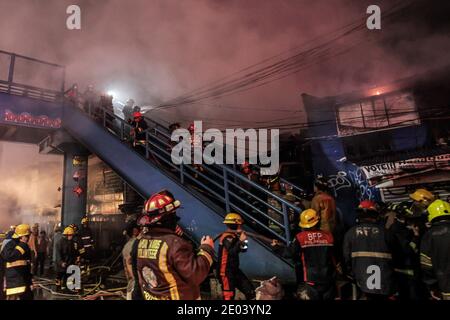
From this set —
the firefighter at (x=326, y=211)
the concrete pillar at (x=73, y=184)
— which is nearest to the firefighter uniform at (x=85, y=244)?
the concrete pillar at (x=73, y=184)

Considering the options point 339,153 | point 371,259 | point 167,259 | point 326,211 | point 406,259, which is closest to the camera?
point 167,259

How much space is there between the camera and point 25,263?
5750mm

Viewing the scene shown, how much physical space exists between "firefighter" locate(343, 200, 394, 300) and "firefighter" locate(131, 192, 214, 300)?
2.28 m

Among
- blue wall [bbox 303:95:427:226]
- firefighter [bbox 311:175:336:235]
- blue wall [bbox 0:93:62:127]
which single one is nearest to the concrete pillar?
blue wall [bbox 0:93:62:127]

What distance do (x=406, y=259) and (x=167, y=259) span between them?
3419 mm

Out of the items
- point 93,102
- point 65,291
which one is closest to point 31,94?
point 93,102

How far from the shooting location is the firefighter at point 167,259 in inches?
112

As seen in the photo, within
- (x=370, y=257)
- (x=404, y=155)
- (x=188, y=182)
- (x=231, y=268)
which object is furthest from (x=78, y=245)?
(x=404, y=155)

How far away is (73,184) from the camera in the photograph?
1274cm

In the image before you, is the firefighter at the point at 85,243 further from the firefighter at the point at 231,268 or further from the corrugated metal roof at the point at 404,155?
the corrugated metal roof at the point at 404,155

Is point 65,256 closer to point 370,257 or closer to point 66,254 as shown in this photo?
point 66,254

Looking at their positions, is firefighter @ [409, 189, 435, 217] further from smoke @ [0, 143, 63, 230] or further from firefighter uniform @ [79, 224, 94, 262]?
smoke @ [0, 143, 63, 230]

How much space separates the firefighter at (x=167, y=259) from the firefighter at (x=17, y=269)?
3.99m
